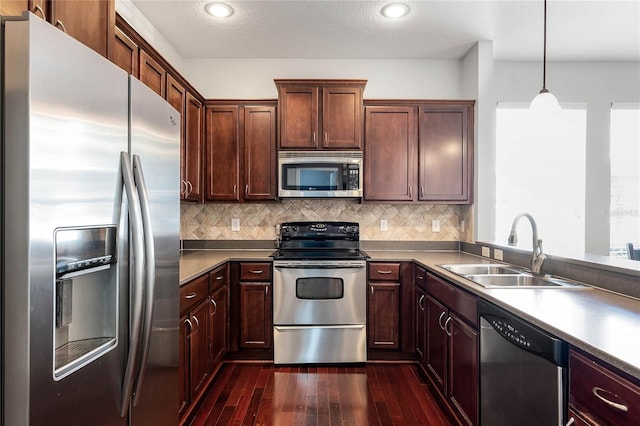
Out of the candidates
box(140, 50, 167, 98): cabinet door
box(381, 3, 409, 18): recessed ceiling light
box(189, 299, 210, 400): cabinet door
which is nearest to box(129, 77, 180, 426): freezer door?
box(189, 299, 210, 400): cabinet door

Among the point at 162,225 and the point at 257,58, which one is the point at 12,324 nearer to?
the point at 162,225

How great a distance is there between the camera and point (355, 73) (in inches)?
138

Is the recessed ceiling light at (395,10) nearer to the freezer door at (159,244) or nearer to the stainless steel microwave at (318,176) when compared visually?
the stainless steel microwave at (318,176)

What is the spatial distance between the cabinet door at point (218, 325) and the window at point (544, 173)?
2724mm

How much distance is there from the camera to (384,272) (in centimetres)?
296

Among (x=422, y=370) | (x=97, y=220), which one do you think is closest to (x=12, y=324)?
(x=97, y=220)

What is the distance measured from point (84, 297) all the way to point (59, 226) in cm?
25

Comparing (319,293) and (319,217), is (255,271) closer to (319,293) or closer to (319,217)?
(319,293)

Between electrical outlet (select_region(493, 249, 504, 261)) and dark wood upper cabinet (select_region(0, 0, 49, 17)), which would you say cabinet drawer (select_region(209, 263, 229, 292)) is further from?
electrical outlet (select_region(493, 249, 504, 261))

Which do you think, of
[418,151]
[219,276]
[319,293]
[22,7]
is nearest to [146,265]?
[22,7]

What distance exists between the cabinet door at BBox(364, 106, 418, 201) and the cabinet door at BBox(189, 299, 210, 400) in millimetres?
1737

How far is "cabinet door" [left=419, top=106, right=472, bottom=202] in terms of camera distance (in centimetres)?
324

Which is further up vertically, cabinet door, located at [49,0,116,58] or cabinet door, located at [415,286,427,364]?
cabinet door, located at [49,0,116,58]

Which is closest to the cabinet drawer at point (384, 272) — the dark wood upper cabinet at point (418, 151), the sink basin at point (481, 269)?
the sink basin at point (481, 269)
